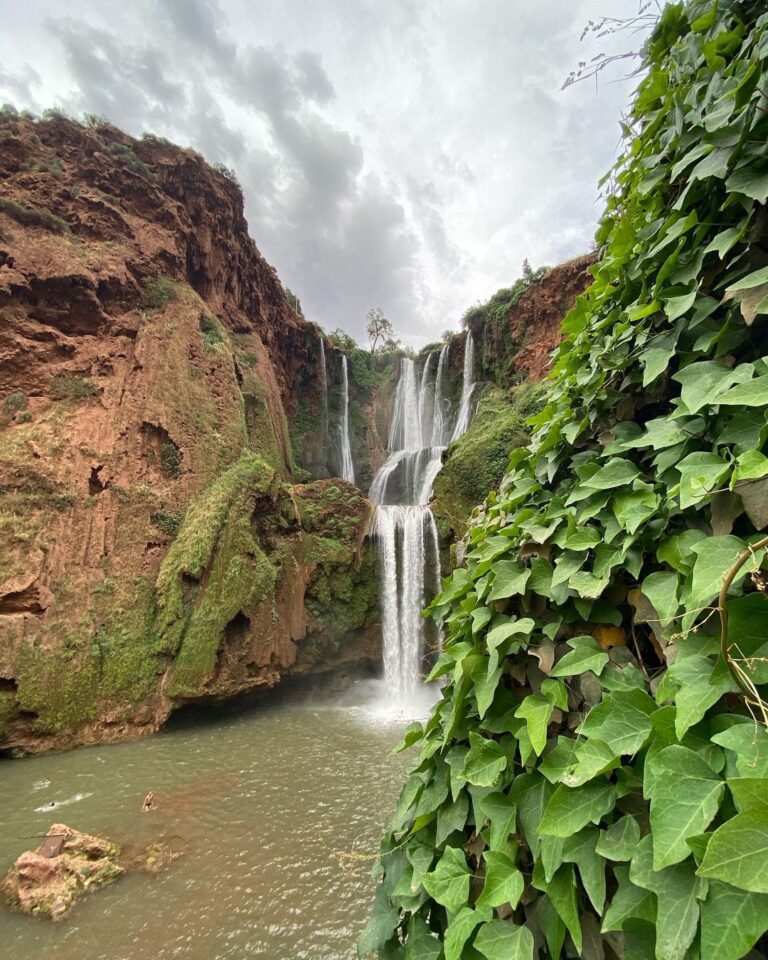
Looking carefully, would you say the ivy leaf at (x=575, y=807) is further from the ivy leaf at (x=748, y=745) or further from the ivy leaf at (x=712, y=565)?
the ivy leaf at (x=712, y=565)

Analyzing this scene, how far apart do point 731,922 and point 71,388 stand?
46.4 ft

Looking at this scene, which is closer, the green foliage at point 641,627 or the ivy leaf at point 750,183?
the green foliage at point 641,627

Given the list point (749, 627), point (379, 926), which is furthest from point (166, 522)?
point (749, 627)

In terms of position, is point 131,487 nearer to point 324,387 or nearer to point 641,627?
point 641,627

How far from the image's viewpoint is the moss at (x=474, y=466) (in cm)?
1259

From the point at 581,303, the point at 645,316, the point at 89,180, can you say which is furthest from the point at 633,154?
the point at 89,180

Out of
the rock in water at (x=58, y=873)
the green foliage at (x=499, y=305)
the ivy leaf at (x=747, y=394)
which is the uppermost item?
the green foliage at (x=499, y=305)

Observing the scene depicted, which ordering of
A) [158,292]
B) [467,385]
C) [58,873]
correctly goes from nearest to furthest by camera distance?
[58,873]
[158,292]
[467,385]

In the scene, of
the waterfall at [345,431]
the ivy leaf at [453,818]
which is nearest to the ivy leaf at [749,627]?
the ivy leaf at [453,818]

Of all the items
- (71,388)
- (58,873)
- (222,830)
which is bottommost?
(222,830)

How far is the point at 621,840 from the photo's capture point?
0.78m

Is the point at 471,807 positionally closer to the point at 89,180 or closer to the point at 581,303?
the point at 581,303

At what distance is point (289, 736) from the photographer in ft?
27.1

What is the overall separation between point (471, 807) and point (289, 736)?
8.46m
